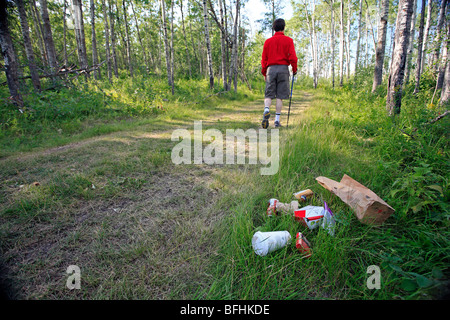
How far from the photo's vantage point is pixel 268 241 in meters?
1.37

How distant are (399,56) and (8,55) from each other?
824cm

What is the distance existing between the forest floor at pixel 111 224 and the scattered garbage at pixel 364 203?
41.4 inches

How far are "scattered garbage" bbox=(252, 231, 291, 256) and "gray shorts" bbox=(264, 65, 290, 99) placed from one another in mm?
4164

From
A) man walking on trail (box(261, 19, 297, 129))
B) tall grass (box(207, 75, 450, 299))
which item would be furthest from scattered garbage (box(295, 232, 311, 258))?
man walking on trail (box(261, 19, 297, 129))

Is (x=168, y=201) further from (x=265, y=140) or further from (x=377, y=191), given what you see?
(x=265, y=140)

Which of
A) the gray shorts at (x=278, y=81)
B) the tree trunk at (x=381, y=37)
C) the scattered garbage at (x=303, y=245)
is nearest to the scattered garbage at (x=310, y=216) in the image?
the scattered garbage at (x=303, y=245)

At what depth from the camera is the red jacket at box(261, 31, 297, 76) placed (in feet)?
15.1

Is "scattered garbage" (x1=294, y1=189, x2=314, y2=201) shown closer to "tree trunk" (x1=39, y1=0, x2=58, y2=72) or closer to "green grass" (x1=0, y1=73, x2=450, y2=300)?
"green grass" (x1=0, y1=73, x2=450, y2=300)

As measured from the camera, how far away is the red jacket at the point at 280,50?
460 cm

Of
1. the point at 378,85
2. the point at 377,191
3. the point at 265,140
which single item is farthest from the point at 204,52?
the point at 377,191

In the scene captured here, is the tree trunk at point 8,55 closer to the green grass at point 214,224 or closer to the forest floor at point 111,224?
the green grass at point 214,224

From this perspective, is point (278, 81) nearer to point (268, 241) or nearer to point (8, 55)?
point (268, 241)

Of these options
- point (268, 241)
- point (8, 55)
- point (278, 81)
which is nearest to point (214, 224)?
point (268, 241)
